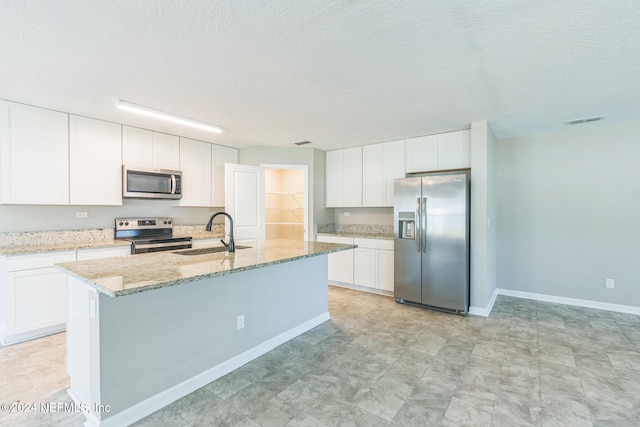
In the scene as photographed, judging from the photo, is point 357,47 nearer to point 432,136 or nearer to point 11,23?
point 11,23

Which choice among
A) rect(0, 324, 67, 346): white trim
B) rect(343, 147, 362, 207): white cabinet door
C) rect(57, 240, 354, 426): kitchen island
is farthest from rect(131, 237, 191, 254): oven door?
rect(343, 147, 362, 207): white cabinet door

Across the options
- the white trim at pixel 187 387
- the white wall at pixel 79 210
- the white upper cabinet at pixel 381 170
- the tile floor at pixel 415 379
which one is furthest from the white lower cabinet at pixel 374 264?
the white wall at pixel 79 210

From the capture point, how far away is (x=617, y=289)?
3859 millimetres

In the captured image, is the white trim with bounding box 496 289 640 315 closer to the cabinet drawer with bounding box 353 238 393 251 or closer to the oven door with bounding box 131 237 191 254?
the cabinet drawer with bounding box 353 238 393 251

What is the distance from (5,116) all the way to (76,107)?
2.00 ft

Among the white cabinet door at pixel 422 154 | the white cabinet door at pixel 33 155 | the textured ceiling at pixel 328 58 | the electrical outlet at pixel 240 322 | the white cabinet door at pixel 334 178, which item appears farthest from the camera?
the white cabinet door at pixel 334 178

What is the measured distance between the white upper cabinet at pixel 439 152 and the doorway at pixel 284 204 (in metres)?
2.62

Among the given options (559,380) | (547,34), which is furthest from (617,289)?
(547,34)

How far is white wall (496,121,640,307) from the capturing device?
3795 millimetres

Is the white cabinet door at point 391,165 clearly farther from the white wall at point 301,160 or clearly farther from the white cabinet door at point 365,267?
the white wall at point 301,160

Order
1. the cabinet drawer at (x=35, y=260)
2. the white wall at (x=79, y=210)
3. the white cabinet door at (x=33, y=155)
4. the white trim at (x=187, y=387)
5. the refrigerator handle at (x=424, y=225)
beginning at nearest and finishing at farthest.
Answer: the white trim at (x=187, y=387) → the cabinet drawer at (x=35, y=260) → the white cabinet door at (x=33, y=155) → the white wall at (x=79, y=210) → the refrigerator handle at (x=424, y=225)

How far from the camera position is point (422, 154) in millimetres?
4441

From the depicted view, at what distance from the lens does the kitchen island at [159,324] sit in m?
1.74

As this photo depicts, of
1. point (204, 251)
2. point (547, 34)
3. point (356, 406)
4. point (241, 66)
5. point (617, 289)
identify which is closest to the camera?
point (547, 34)
